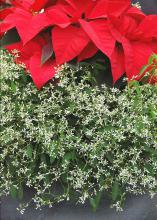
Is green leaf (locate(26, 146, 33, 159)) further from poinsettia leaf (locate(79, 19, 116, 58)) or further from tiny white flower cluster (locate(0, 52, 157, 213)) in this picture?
poinsettia leaf (locate(79, 19, 116, 58))

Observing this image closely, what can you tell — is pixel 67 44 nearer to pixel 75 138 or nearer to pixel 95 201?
pixel 75 138

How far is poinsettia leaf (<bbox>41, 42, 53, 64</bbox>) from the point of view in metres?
1.19

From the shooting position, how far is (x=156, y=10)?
143 cm

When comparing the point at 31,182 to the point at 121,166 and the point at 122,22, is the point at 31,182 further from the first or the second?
the point at 122,22

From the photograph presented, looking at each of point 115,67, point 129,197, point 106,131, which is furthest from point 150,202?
point 115,67

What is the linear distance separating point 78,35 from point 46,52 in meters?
0.08

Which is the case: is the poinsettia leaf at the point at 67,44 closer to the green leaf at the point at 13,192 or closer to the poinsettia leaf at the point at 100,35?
the poinsettia leaf at the point at 100,35

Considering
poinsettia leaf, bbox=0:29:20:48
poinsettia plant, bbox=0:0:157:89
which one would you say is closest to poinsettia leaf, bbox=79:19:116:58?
poinsettia plant, bbox=0:0:157:89

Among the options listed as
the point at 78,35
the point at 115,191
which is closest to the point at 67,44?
the point at 78,35

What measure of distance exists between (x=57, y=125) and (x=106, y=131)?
0.34 feet

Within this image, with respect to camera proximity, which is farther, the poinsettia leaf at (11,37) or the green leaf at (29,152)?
the poinsettia leaf at (11,37)

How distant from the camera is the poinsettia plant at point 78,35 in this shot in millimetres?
1176

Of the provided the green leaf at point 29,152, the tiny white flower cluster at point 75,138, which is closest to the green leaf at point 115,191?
the tiny white flower cluster at point 75,138

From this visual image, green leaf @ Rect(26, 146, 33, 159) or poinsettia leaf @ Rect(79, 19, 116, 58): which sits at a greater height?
poinsettia leaf @ Rect(79, 19, 116, 58)
